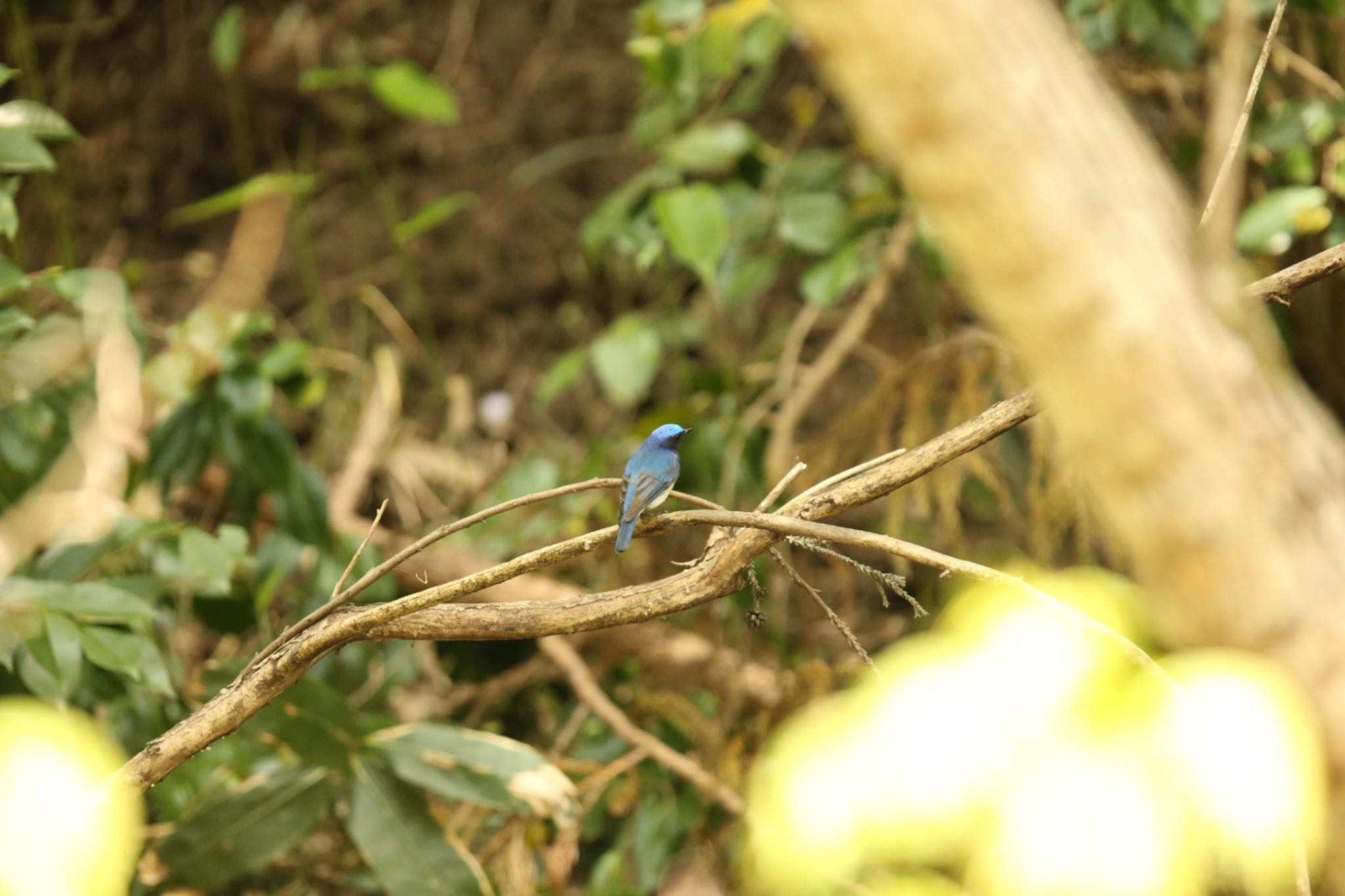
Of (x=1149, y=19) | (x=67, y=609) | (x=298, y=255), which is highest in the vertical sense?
(x=1149, y=19)

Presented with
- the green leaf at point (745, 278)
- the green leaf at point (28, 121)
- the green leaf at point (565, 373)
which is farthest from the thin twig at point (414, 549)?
the green leaf at point (565, 373)

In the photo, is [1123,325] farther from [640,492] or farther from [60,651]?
[60,651]

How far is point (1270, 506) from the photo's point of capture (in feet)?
2.48

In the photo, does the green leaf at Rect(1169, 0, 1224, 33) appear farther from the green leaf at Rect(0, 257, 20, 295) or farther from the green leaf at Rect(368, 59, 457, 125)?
the green leaf at Rect(0, 257, 20, 295)

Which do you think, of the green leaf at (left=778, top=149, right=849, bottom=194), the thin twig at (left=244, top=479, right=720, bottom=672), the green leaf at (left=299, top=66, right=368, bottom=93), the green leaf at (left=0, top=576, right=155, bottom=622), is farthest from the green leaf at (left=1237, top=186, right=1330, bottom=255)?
the green leaf at (left=299, top=66, right=368, bottom=93)

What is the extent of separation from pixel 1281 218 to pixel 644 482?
154cm

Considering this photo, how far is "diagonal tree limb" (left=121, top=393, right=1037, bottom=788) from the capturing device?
4.94 feet

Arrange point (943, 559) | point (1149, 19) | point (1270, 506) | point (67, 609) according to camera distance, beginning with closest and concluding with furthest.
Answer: point (1270, 506) → point (943, 559) → point (67, 609) → point (1149, 19)

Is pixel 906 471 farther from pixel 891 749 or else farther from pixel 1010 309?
pixel 1010 309

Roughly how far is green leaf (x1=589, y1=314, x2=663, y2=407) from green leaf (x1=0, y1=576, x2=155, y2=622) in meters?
1.55

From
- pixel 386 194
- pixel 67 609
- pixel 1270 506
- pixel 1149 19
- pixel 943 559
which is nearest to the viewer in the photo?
pixel 1270 506

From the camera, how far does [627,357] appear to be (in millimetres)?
3363

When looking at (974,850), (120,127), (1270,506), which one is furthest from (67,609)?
(120,127)

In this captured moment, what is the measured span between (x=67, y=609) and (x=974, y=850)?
4.81ft
